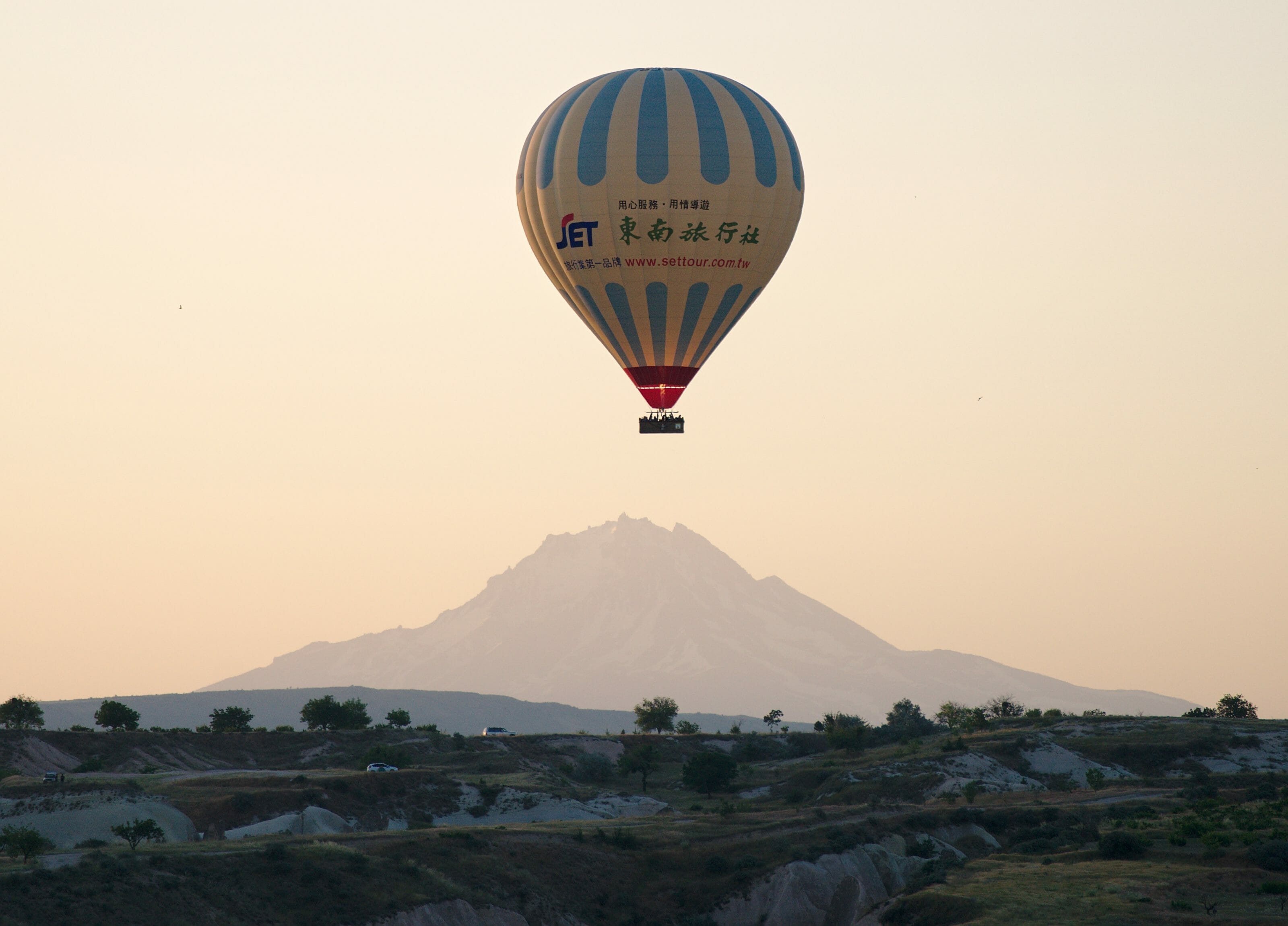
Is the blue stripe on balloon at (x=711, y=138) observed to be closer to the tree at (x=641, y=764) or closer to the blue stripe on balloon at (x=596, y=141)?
the blue stripe on balloon at (x=596, y=141)

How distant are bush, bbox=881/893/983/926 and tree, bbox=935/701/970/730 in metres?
78.1

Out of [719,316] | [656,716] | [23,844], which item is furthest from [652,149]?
[656,716]

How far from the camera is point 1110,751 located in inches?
4414

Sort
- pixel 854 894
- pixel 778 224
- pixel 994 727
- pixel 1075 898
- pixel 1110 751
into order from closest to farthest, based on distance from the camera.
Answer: pixel 1075 898
pixel 854 894
pixel 778 224
pixel 1110 751
pixel 994 727

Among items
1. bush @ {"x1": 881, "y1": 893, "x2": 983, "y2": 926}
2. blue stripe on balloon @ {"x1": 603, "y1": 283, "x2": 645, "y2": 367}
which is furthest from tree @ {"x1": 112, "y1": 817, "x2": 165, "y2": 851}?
bush @ {"x1": 881, "y1": 893, "x2": 983, "y2": 926}

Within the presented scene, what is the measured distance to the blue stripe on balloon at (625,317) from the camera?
7806cm

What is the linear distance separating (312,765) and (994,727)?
5516 cm

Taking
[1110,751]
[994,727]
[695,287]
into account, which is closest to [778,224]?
[695,287]

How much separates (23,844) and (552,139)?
40.5 m

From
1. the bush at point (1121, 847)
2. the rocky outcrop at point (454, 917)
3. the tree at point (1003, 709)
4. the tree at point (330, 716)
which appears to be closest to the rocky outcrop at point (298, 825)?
the rocky outcrop at point (454, 917)

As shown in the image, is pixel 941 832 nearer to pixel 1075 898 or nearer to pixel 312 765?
pixel 1075 898

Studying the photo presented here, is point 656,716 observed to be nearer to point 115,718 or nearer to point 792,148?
point 115,718

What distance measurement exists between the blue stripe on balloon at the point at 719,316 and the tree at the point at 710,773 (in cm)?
3824

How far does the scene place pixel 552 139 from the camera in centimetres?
7812
